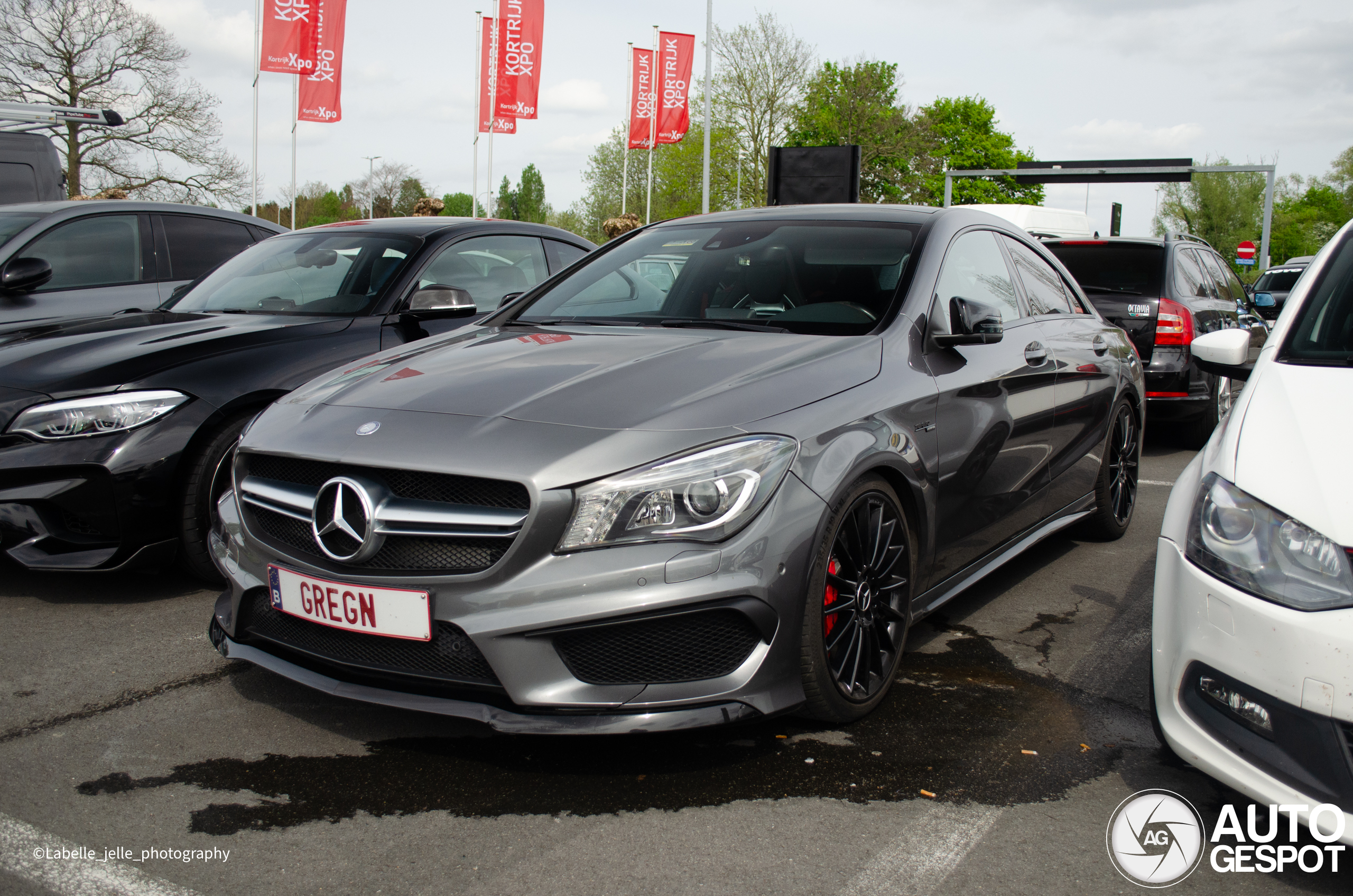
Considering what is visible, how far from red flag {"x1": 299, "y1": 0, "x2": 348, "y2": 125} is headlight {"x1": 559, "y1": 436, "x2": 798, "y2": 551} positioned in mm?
26214

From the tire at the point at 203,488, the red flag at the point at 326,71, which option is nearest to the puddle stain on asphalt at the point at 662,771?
the tire at the point at 203,488

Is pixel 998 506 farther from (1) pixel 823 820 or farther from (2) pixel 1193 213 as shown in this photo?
(2) pixel 1193 213

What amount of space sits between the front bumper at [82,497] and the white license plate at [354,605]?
1.53m

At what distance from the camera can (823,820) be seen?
246 cm

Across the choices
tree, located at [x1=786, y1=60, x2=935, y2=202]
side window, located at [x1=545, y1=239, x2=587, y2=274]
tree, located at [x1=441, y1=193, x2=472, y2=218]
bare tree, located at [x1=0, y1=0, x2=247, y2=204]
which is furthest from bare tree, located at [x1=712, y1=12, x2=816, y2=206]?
tree, located at [x1=441, y1=193, x2=472, y2=218]

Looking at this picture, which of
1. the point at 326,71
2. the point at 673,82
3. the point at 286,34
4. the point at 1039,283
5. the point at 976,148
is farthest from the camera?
the point at 976,148

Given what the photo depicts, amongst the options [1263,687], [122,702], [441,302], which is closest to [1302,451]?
[1263,687]

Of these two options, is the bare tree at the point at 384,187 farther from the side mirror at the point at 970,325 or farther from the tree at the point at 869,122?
the side mirror at the point at 970,325

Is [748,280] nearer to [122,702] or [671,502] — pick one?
[671,502]

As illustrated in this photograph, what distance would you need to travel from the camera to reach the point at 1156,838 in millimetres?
2408

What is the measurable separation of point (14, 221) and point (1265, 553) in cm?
671

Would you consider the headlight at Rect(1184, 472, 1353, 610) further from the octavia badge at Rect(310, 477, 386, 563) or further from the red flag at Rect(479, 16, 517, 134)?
the red flag at Rect(479, 16, 517, 134)

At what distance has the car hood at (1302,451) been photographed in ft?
6.97

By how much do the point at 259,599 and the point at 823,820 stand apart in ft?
5.12
